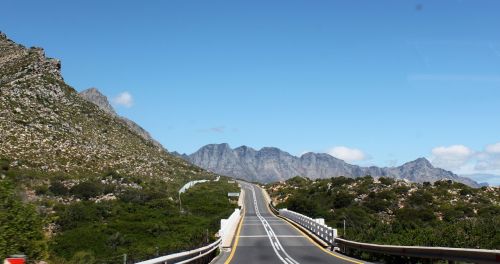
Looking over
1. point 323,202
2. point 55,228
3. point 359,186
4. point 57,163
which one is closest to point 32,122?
point 57,163

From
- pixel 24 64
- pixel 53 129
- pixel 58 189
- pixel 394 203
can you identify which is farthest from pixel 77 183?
pixel 394 203

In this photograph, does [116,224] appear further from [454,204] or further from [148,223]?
[454,204]

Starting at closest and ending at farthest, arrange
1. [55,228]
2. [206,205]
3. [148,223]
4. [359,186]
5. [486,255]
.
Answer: [486,255], [55,228], [148,223], [206,205], [359,186]

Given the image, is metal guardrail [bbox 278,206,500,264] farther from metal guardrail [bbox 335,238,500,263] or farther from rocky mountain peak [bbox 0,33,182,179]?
rocky mountain peak [bbox 0,33,182,179]

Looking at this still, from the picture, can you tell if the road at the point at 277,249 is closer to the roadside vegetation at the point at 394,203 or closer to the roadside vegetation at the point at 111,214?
the roadside vegetation at the point at 111,214

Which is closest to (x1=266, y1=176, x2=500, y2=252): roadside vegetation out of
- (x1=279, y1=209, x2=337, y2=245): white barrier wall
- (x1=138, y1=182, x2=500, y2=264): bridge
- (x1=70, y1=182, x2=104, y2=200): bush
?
(x1=279, y1=209, x2=337, y2=245): white barrier wall

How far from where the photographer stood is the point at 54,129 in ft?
283

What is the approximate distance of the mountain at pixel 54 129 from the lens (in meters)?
76.1

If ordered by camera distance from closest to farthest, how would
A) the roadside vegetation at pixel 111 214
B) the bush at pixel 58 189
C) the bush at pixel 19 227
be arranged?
1. the bush at pixel 19 227
2. the roadside vegetation at pixel 111 214
3. the bush at pixel 58 189

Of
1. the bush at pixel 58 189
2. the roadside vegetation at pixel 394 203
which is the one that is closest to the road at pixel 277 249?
the roadside vegetation at pixel 394 203

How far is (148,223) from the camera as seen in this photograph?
57719 mm

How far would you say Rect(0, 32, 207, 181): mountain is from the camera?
250 feet

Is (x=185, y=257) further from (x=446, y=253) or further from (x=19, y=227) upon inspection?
(x=446, y=253)

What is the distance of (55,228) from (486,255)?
4878 centimetres
